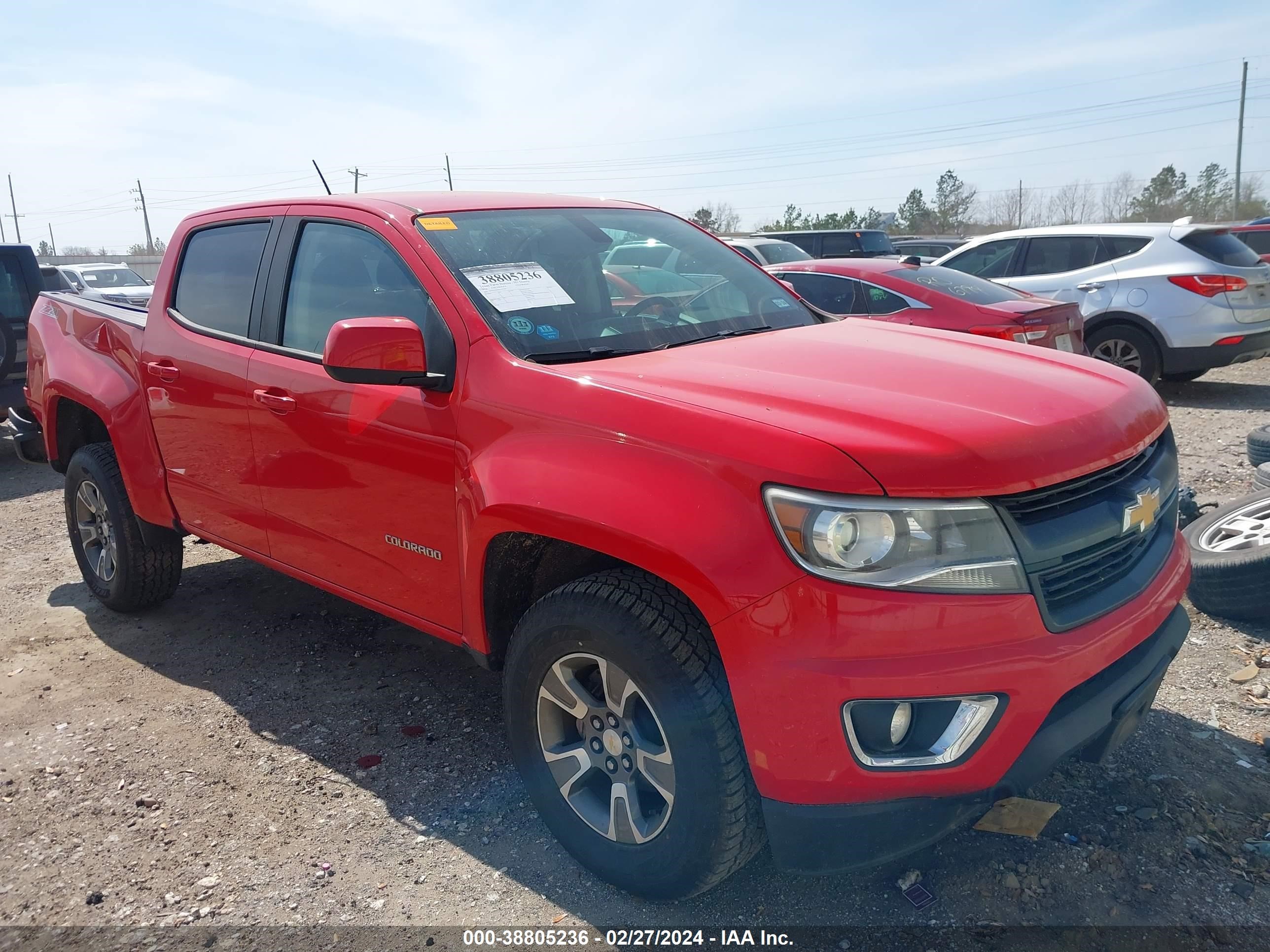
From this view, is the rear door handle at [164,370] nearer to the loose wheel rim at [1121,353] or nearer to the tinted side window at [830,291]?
the tinted side window at [830,291]

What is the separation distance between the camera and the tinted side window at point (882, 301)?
748 centimetres

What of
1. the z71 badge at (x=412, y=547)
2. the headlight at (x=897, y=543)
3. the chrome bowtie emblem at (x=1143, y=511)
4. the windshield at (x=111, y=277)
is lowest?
the z71 badge at (x=412, y=547)

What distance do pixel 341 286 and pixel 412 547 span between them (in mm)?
982

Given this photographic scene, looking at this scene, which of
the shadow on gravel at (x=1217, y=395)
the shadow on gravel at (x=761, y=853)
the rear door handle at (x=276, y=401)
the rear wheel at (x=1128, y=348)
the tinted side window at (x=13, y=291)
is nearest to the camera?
the shadow on gravel at (x=761, y=853)

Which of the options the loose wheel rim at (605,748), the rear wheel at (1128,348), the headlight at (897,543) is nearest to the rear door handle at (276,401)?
the loose wheel rim at (605,748)

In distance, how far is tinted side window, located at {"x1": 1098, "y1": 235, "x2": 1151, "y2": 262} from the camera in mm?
9008

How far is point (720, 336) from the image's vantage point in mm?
3092

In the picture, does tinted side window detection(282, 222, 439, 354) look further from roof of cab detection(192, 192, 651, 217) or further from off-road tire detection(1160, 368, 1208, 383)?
off-road tire detection(1160, 368, 1208, 383)

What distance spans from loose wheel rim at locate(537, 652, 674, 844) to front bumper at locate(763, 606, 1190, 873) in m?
0.31

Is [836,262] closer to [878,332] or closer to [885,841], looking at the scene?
[878,332]

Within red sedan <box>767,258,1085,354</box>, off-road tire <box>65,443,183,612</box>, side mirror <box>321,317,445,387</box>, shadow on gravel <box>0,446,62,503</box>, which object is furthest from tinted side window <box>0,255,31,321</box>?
side mirror <box>321,317,445,387</box>

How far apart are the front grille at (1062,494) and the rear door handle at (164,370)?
3203 millimetres

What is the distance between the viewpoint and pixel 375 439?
297cm

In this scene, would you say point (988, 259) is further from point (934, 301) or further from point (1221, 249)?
point (934, 301)
